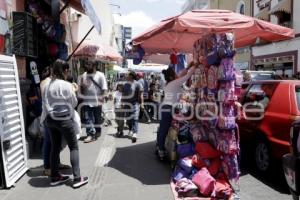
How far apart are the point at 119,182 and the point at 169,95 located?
1755mm

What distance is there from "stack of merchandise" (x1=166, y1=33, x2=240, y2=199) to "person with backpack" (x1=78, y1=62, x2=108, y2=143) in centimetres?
335

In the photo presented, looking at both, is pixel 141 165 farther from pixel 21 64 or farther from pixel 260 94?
pixel 21 64

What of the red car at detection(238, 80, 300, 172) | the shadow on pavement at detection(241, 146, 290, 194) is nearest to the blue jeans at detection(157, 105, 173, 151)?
the red car at detection(238, 80, 300, 172)

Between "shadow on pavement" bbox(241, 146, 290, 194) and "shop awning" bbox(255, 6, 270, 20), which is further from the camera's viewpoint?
"shop awning" bbox(255, 6, 270, 20)

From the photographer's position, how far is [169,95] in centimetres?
689

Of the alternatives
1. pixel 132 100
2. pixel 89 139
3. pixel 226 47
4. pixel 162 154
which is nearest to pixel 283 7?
pixel 132 100

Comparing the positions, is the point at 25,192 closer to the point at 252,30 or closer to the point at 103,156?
the point at 103,156

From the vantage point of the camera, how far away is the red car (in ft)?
18.9

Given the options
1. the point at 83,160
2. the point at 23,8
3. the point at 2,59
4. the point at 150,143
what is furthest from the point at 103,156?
A: the point at 23,8

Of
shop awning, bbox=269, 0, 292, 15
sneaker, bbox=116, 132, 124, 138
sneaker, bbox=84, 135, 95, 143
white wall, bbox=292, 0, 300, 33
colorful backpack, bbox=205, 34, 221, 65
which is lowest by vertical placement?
sneaker, bbox=116, 132, 124, 138

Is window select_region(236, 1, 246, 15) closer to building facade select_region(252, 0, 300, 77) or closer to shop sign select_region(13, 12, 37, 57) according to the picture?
building facade select_region(252, 0, 300, 77)

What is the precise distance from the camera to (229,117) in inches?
214

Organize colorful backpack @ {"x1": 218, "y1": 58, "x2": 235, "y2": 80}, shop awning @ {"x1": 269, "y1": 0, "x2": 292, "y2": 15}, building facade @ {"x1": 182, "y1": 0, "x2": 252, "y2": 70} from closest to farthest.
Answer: colorful backpack @ {"x1": 218, "y1": 58, "x2": 235, "y2": 80}
shop awning @ {"x1": 269, "y1": 0, "x2": 292, "y2": 15}
building facade @ {"x1": 182, "y1": 0, "x2": 252, "y2": 70}

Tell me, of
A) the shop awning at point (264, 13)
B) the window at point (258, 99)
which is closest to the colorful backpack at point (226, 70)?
the window at point (258, 99)
